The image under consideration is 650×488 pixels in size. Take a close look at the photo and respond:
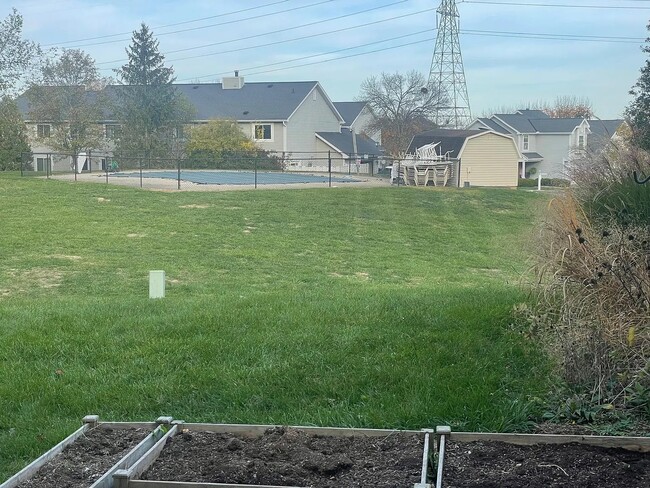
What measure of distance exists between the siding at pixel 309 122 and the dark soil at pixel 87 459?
4342cm

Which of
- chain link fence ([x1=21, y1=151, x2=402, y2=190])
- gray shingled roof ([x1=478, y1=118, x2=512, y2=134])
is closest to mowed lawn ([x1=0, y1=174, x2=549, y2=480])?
chain link fence ([x1=21, y1=151, x2=402, y2=190])

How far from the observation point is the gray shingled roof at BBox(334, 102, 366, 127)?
174ft

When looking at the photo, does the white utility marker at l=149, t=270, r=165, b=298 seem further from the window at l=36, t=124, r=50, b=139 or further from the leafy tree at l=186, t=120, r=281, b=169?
the window at l=36, t=124, r=50, b=139

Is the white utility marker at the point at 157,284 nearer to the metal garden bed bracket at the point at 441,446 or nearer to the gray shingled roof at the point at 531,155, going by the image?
the metal garden bed bracket at the point at 441,446

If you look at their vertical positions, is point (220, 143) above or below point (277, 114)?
below

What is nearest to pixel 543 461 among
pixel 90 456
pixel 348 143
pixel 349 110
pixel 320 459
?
pixel 320 459

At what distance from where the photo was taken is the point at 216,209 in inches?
818

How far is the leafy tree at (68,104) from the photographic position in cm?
3747

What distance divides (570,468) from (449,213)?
20.3m

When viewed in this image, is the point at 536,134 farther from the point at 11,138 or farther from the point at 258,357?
the point at 258,357

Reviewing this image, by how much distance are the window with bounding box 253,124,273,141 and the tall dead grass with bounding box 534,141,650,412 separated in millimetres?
40155

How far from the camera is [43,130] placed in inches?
1523

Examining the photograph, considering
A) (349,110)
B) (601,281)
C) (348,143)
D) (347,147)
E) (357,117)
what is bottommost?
(601,281)

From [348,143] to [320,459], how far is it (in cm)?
4635
